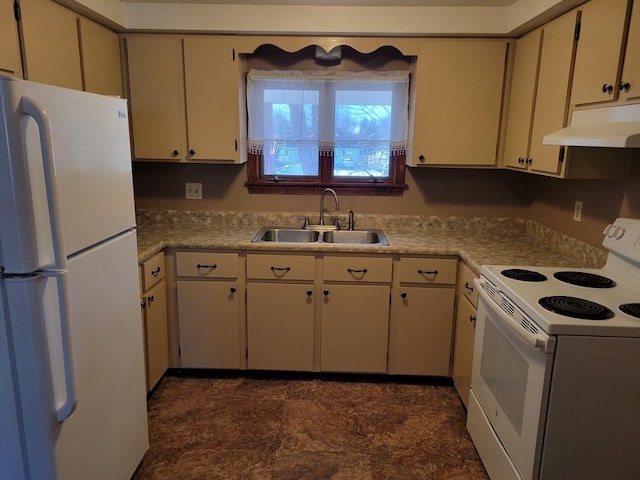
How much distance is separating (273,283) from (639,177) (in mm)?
1914

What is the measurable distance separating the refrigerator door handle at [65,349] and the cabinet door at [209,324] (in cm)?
143

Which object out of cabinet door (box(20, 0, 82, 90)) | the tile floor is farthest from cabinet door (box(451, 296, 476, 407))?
cabinet door (box(20, 0, 82, 90))

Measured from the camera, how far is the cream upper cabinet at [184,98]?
8.91ft

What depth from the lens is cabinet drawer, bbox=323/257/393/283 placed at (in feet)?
8.67

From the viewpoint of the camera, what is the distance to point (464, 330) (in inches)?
99.2

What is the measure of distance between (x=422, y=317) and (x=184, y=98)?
1.99 m

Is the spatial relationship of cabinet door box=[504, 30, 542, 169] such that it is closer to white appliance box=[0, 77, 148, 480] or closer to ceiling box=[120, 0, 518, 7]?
ceiling box=[120, 0, 518, 7]

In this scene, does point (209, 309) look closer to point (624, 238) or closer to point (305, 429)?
point (305, 429)

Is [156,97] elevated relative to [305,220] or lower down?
elevated

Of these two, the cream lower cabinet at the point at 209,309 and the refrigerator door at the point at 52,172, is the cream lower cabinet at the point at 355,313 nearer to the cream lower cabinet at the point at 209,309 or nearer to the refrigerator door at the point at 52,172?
the cream lower cabinet at the point at 209,309

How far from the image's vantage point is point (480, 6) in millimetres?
2576

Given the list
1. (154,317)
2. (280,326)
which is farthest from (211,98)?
(280,326)

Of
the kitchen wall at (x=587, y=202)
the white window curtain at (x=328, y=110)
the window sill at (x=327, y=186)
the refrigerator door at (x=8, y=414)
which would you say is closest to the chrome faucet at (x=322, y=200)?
the window sill at (x=327, y=186)

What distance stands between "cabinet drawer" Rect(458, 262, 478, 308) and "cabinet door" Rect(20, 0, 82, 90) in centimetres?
226
